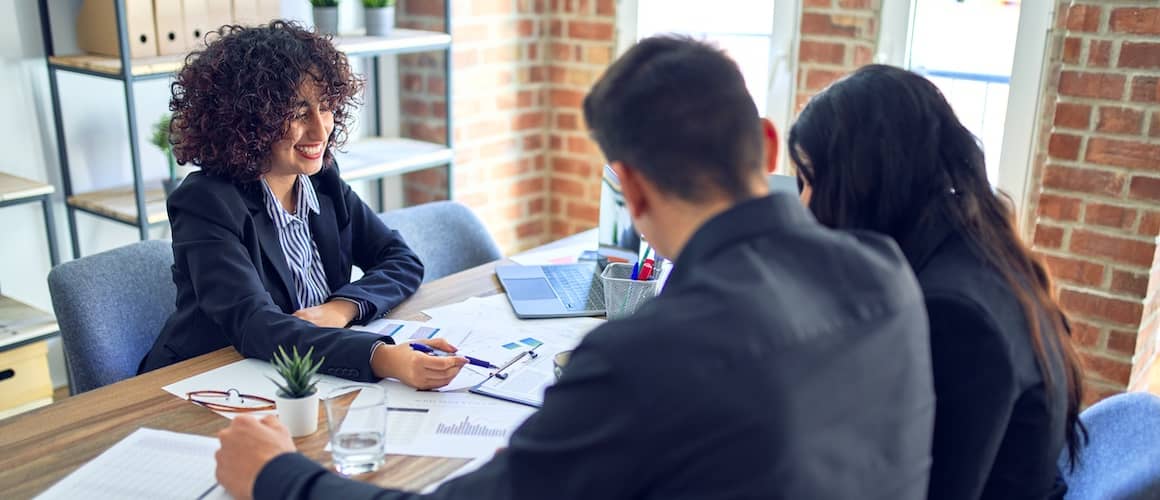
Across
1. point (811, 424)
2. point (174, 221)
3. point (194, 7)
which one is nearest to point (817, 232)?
point (811, 424)

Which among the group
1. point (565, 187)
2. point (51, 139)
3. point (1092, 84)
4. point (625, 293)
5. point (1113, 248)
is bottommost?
point (565, 187)

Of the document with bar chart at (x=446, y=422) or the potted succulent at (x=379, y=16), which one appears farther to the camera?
the potted succulent at (x=379, y=16)

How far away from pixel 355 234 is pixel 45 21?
123cm

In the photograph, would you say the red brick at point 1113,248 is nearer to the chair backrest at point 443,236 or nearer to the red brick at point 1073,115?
the red brick at point 1073,115

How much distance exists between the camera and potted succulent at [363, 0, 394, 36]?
316cm

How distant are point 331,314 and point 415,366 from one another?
35 centimetres

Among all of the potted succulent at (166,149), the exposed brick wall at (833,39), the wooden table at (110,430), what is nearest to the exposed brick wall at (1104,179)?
the exposed brick wall at (833,39)

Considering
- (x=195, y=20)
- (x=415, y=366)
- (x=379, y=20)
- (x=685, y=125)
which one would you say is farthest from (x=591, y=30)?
(x=685, y=125)

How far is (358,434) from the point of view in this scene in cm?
130

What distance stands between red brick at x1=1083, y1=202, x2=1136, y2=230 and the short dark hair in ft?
6.87

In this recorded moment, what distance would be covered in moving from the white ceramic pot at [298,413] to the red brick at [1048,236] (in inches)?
85.7

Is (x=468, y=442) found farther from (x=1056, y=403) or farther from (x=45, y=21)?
(x=45, y=21)

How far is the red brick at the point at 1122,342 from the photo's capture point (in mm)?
2689

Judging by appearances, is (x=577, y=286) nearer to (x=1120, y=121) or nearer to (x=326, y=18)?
(x=326, y=18)
